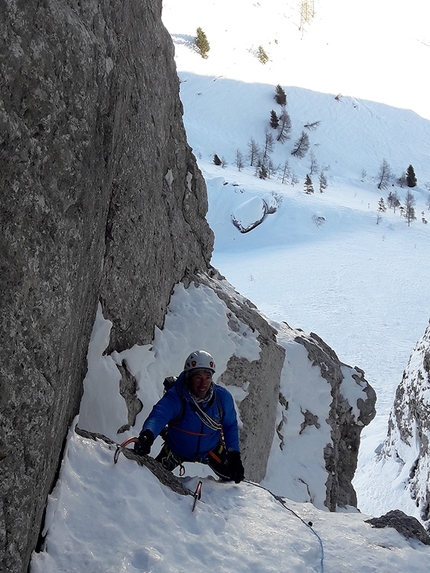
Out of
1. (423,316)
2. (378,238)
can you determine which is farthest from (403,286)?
(378,238)

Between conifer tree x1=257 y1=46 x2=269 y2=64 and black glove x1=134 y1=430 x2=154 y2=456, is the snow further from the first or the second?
conifer tree x1=257 y1=46 x2=269 y2=64

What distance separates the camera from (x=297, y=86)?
2516 inches

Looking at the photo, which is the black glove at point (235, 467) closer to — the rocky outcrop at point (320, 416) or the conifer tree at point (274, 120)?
the rocky outcrop at point (320, 416)

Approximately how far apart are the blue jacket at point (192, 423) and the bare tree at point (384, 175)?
4850 centimetres

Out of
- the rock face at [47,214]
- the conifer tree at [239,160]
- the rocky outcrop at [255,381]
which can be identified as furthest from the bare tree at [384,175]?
the rock face at [47,214]

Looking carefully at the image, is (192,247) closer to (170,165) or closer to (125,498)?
(170,165)

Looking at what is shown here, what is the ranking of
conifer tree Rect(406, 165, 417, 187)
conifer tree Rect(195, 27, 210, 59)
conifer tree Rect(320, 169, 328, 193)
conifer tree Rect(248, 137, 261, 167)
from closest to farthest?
1. conifer tree Rect(320, 169, 328, 193)
2. conifer tree Rect(406, 165, 417, 187)
3. conifer tree Rect(248, 137, 261, 167)
4. conifer tree Rect(195, 27, 210, 59)

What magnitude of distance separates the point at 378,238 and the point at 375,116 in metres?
34.5

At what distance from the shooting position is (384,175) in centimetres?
5109

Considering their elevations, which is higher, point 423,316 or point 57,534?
point 57,534

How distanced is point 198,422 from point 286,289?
21.1m

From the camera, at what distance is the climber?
4.26m

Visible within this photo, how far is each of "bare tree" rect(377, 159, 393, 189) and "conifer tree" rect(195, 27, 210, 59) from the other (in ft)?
86.0

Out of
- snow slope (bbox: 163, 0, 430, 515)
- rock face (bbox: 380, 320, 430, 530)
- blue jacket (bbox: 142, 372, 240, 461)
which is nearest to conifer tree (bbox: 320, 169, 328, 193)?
snow slope (bbox: 163, 0, 430, 515)
